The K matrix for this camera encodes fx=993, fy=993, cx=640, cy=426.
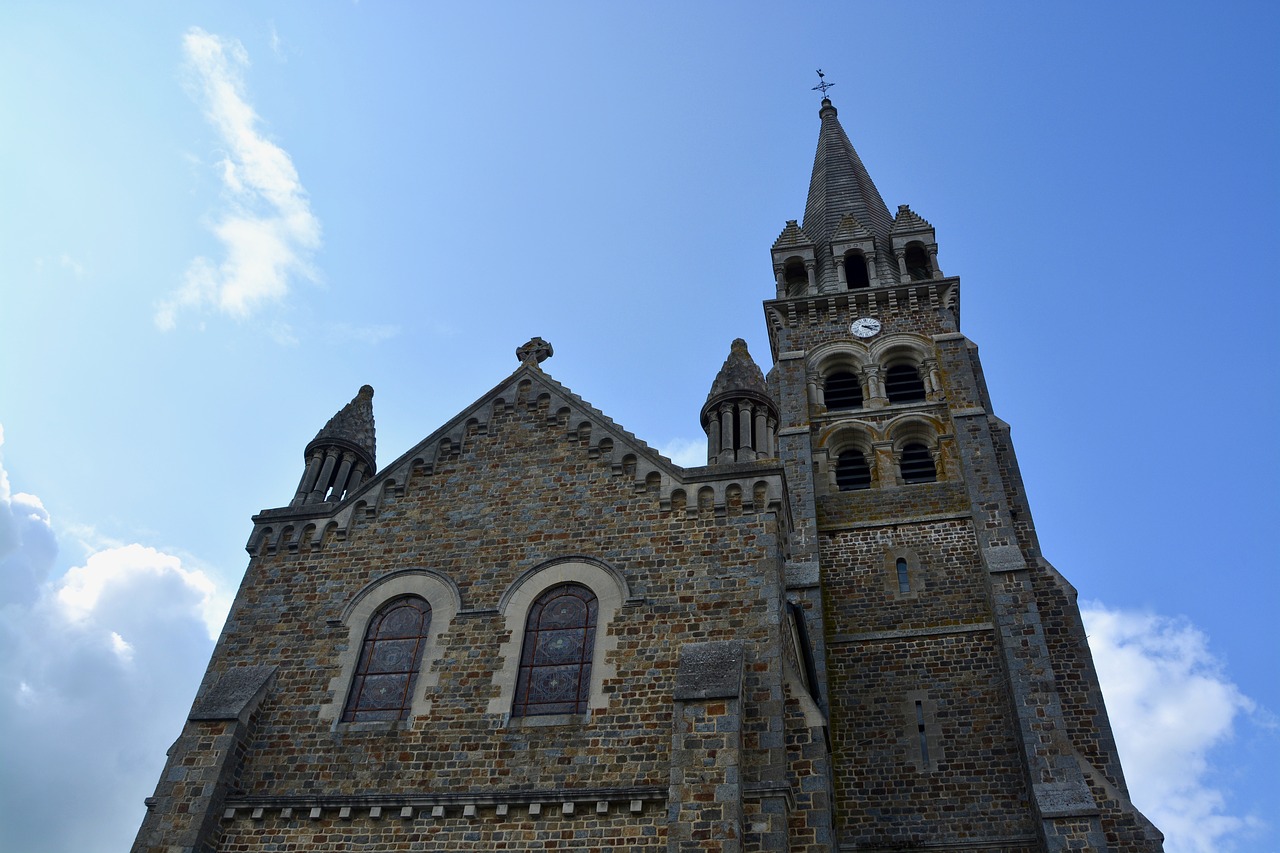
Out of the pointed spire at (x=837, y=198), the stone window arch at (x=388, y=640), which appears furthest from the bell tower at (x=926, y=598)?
the stone window arch at (x=388, y=640)

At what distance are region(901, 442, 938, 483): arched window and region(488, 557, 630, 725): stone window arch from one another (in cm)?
1402

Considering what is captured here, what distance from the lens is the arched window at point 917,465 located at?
26.6 m

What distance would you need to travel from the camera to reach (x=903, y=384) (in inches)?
1169

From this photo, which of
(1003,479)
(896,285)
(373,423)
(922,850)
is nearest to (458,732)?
(373,423)

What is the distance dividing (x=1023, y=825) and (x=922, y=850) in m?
1.94

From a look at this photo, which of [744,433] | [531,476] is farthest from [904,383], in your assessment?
[531,476]

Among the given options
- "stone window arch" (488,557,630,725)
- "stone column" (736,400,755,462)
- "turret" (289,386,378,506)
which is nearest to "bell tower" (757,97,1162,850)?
"stone column" (736,400,755,462)

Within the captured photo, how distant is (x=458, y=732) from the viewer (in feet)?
44.7

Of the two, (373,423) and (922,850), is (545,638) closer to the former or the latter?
(373,423)

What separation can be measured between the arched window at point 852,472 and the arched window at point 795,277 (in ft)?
27.8

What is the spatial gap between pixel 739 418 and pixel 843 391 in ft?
46.5

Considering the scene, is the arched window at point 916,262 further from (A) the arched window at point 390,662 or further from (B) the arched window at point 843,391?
(A) the arched window at point 390,662

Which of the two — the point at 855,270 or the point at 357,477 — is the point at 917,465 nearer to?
the point at 855,270

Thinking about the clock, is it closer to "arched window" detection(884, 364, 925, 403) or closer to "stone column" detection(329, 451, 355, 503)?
"arched window" detection(884, 364, 925, 403)
